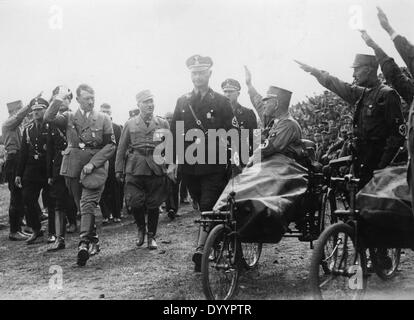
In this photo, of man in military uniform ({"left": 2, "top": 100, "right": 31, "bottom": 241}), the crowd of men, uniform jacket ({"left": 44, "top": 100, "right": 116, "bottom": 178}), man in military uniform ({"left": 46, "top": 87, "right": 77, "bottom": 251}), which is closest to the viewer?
the crowd of men

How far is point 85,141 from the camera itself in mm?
7453

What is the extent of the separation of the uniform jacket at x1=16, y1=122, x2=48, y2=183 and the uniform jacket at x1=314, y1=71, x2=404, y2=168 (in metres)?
4.90

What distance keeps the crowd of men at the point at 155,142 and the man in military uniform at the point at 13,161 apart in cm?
2

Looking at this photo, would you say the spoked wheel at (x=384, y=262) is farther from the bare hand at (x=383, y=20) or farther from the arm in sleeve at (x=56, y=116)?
the arm in sleeve at (x=56, y=116)

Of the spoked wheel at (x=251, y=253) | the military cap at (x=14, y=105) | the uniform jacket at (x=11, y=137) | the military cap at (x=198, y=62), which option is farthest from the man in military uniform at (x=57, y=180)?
the spoked wheel at (x=251, y=253)

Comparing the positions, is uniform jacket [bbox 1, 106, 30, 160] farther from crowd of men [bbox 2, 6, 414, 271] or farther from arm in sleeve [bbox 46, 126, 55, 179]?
arm in sleeve [bbox 46, 126, 55, 179]

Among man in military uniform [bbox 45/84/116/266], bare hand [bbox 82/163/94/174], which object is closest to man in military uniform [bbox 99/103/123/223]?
man in military uniform [bbox 45/84/116/266]

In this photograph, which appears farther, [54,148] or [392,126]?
[54,148]

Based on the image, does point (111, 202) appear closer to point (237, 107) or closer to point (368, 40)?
point (237, 107)

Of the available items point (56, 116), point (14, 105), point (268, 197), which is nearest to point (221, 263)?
point (268, 197)

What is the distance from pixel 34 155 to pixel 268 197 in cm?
488

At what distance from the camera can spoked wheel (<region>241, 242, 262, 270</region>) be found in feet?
21.0

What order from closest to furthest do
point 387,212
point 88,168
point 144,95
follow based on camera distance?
point 387,212 < point 88,168 < point 144,95

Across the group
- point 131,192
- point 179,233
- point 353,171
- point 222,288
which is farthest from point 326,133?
point 222,288
